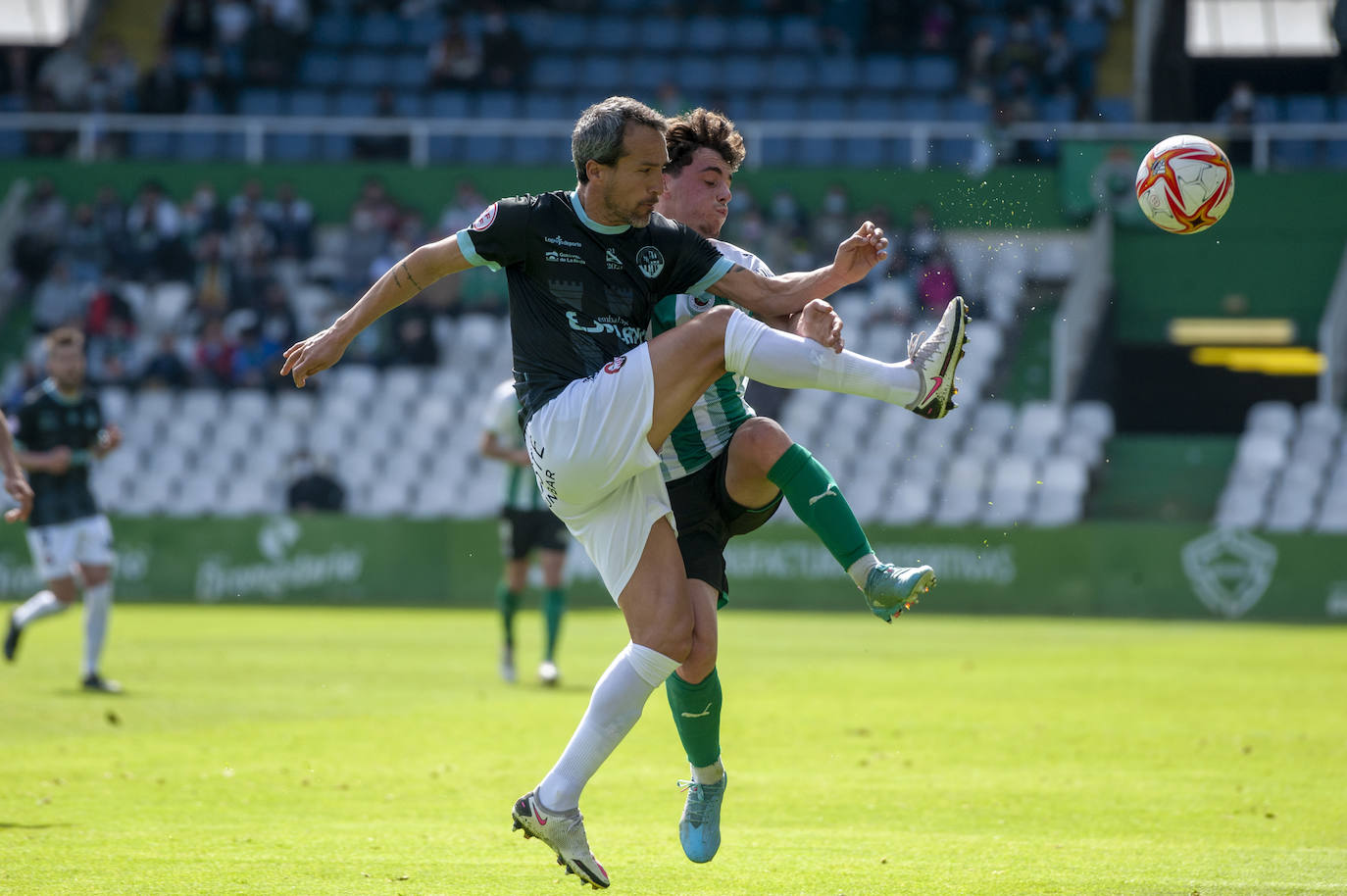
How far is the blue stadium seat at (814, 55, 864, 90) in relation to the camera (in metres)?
26.8

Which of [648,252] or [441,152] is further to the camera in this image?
[441,152]

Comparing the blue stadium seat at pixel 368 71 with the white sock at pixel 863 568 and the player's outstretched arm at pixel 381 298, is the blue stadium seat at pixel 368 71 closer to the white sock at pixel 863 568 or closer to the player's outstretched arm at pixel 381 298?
the player's outstretched arm at pixel 381 298

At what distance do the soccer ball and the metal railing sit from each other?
1603cm

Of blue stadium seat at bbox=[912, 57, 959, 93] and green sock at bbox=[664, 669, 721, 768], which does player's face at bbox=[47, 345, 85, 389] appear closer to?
green sock at bbox=[664, 669, 721, 768]

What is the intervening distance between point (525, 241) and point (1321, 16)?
27310mm

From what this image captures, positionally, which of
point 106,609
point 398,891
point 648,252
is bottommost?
point 106,609

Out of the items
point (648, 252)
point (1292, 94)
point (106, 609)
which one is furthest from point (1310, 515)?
point (648, 252)

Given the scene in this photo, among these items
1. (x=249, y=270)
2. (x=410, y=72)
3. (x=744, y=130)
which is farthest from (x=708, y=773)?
(x=410, y=72)

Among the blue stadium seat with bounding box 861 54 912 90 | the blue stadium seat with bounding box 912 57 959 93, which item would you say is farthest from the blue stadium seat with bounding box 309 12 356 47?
the blue stadium seat with bounding box 912 57 959 93

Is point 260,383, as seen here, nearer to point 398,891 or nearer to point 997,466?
point 997,466

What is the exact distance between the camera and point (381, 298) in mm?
5633

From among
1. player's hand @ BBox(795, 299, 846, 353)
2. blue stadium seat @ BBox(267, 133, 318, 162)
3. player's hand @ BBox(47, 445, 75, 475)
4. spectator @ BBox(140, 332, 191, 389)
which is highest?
player's hand @ BBox(795, 299, 846, 353)

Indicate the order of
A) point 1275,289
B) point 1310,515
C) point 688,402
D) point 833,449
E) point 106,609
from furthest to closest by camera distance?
1. point 1275,289
2. point 833,449
3. point 1310,515
4. point 106,609
5. point 688,402

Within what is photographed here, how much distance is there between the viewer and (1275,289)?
80.7 feet
